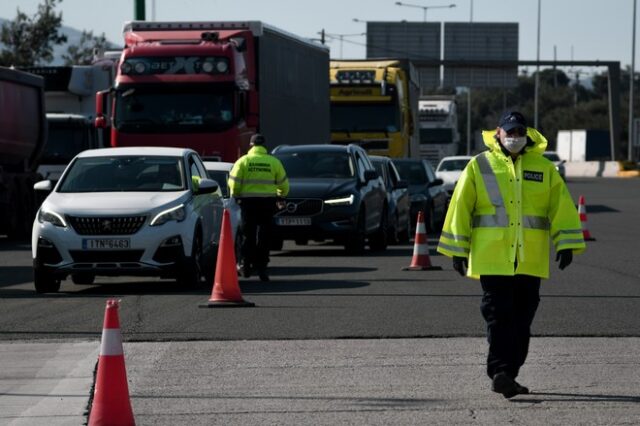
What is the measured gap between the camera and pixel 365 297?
16.5 m

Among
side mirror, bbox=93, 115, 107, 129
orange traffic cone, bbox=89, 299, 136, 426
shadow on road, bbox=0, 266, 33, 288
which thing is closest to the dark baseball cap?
orange traffic cone, bbox=89, 299, 136, 426

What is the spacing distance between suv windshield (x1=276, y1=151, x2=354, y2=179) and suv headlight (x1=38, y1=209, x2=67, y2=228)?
8.15m

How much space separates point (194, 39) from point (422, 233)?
942cm

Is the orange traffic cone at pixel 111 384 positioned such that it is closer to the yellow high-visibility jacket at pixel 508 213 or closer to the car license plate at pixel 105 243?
the yellow high-visibility jacket at pixel 508 213

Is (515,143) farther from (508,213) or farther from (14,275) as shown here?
Result: (14,275)

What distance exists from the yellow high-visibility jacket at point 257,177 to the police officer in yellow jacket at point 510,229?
361 inches

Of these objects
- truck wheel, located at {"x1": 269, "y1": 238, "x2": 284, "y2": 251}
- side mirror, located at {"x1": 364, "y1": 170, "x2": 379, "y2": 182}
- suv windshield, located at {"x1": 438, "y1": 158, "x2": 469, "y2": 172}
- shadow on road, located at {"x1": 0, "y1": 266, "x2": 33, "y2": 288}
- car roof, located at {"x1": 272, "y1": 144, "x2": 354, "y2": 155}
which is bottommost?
truck wheel, located at {"x1": 269, "y1": 238, "x2": 284, "y2": 251}

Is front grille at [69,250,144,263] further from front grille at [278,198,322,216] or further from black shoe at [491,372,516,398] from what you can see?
black shoe at [491,372,516,398]

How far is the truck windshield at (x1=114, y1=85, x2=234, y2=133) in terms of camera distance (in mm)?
28234

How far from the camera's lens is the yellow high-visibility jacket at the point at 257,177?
19.0 meters

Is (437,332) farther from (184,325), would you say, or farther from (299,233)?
(299,233)

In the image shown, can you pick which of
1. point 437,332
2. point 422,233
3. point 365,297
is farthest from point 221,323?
point 422,233

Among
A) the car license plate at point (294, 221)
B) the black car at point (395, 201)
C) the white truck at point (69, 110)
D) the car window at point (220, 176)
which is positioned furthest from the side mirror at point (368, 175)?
the white truck at point (69, 110)

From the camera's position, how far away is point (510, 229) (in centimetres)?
984
